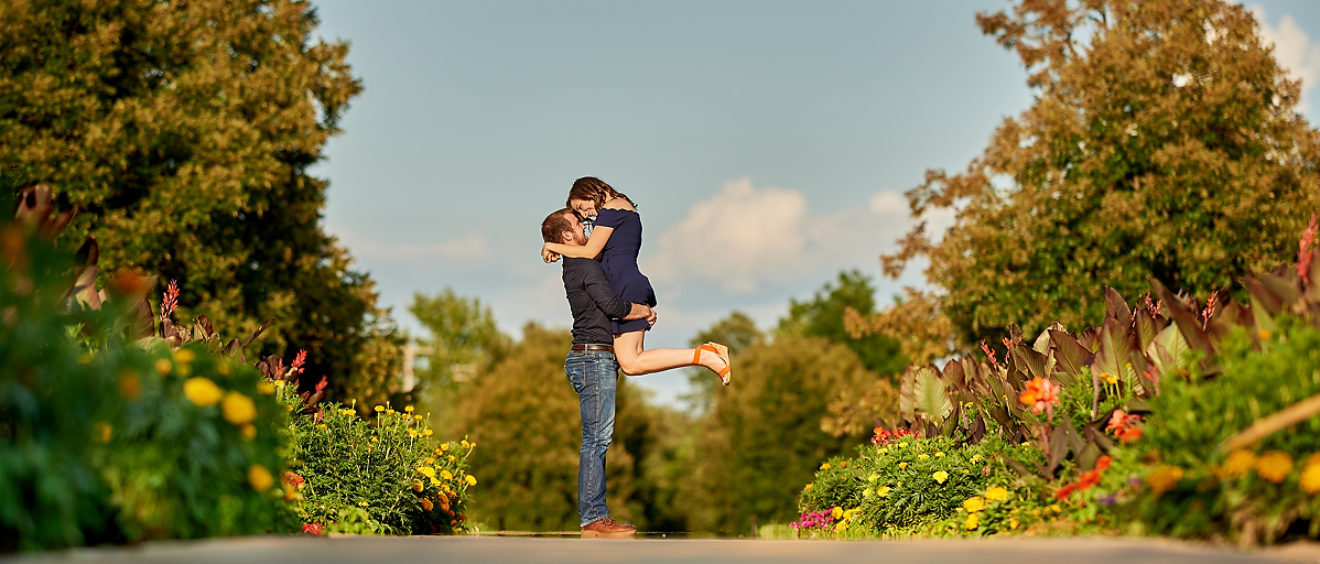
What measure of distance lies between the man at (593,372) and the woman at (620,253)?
117mm

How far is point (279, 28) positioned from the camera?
20719 mm

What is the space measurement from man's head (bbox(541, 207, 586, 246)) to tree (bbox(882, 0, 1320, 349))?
38.7 ft

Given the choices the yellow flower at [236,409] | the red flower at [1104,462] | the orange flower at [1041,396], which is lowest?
the red flower at [1104,462]

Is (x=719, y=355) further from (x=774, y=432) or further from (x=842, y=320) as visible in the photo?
(x=842, y=320)

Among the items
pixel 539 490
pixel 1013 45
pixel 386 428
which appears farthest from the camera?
pixel 539 490

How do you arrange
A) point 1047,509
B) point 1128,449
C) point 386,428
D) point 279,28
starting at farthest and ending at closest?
point 279,28 → point 386,428 → point 1047,509 → point 1128,449

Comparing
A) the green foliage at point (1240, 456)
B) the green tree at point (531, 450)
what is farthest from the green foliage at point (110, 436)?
the green tree at point (531, 450)

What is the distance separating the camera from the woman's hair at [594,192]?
725 cm

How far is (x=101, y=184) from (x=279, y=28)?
5.39 metres

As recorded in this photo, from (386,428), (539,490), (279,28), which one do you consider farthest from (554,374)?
(386,428)

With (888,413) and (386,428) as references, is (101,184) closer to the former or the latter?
(386,428)

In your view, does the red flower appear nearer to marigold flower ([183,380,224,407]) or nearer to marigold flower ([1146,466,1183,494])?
marigold flower ([1146,466,1183,494])

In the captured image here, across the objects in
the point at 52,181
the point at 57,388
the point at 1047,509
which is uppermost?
the point at 52,181

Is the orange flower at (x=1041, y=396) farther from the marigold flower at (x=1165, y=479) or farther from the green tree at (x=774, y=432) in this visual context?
the green tree at (x=774, y=432)
